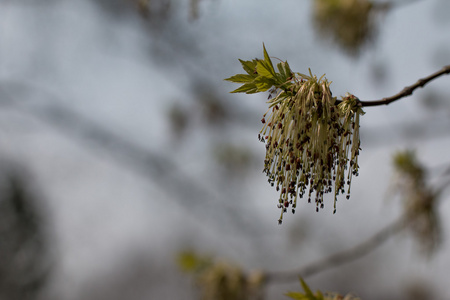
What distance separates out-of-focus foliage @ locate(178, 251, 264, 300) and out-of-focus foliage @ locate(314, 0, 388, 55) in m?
2.09

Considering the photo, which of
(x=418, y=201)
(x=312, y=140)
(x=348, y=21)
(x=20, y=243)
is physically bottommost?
(x=312, y=140)

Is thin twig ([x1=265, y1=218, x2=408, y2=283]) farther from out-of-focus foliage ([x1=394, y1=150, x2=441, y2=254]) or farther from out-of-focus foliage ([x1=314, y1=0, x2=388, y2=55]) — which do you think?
out-of-focus foliage ([x1=314, y1=0, x2=388, y2=55])

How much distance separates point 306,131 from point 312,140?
35mm

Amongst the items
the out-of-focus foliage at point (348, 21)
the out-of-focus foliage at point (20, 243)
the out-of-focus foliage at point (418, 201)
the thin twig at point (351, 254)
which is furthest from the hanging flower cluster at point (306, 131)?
the out-of-focus foliage at point (20, 243)

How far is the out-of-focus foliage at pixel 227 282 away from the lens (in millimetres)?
3590

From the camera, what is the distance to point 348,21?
3.88 metres

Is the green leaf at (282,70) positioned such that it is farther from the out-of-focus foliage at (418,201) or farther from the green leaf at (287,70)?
the out-of-focus foliage at (418,201)

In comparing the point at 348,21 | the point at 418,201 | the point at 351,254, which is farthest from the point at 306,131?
the point at 348,21

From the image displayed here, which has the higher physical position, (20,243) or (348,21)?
(20,243)

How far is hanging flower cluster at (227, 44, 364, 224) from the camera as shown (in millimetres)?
1436

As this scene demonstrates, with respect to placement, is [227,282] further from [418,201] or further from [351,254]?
[418,201]

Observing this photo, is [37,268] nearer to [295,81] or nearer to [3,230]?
[3,230]

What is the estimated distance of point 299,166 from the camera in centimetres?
147

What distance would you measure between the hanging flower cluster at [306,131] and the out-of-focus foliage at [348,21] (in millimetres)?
2574
